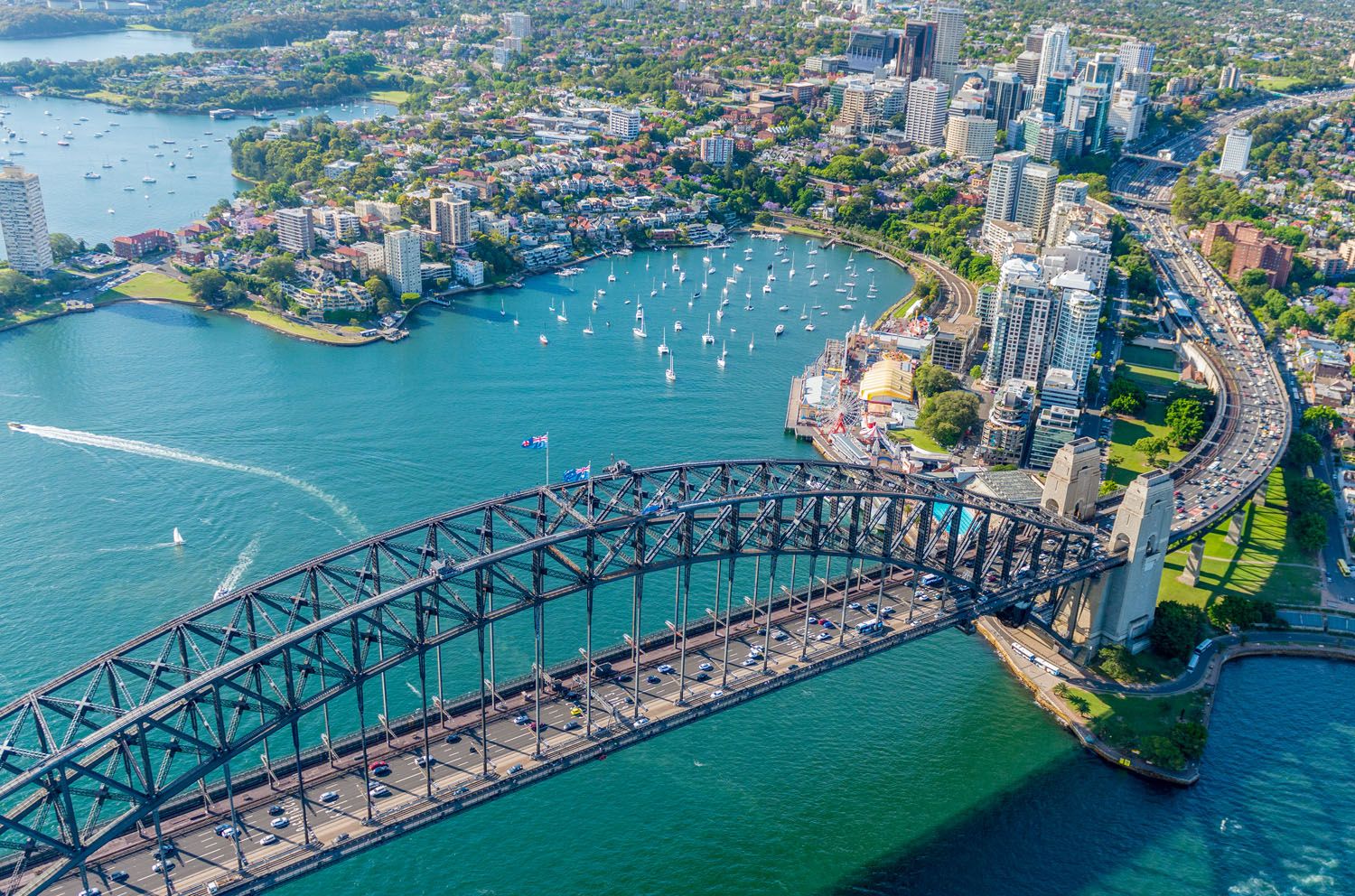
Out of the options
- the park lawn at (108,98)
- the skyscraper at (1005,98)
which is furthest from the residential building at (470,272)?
the park lawn at (108,98)

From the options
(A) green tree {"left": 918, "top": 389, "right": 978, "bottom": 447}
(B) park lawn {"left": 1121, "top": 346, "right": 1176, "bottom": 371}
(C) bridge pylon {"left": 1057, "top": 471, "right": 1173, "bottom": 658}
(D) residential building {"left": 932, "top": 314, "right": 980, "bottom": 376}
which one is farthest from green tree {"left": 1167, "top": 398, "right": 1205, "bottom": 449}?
(C) bridge pylon {"left": 1057, "top": 471, "right": 1173, "bottom": 658}

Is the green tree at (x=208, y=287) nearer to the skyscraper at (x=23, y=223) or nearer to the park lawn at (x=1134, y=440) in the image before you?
the skyscraper at (x=23, y=223)

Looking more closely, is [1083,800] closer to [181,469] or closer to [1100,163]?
[181,469]

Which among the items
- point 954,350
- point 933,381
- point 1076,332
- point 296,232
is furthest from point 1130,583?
point 296,232

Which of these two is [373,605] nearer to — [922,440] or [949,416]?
[922,440]

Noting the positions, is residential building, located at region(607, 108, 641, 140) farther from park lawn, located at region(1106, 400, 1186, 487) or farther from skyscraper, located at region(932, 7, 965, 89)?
park lawn, located at region(1106, 400, 1186, 487)
